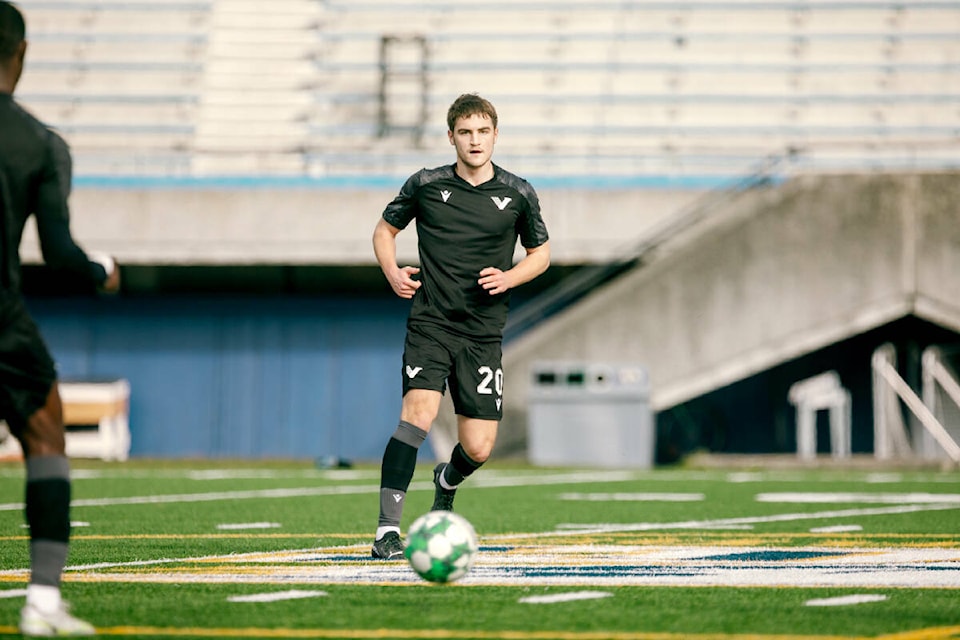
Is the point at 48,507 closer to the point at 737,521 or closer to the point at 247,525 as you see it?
the point at 247,525

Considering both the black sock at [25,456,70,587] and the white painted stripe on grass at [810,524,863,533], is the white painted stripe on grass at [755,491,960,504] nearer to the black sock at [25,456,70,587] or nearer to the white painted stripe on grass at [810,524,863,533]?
the white painted stripe on grass at [810,524,863,533]

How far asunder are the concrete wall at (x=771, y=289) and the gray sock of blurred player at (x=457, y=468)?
1398 centimetres

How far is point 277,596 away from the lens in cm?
534

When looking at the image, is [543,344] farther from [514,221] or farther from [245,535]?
[514,221]

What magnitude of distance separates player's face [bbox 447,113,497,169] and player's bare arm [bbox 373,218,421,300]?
50 centimetres

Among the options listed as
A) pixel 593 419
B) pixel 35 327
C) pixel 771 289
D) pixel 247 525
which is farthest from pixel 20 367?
pixel 771 289

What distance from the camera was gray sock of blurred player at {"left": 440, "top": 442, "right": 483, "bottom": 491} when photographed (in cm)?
726

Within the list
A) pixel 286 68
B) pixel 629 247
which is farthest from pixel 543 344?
pixel 286 68

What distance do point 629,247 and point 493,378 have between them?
1638 centimetres

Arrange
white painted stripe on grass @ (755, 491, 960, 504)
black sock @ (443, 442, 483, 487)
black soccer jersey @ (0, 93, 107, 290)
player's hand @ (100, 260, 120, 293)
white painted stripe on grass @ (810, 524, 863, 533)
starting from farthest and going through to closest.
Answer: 1. white painted stripe on grass @ (755, 491, 960, 504)
2. white painted stripe on grass @ (810, 524, 863, 533)
3. black sock @ (443, 442, 483, 487)
4. player's hand @ (100, 260, 120, 293)
5. black soccer jersey @ (0, 93, 107, 290)

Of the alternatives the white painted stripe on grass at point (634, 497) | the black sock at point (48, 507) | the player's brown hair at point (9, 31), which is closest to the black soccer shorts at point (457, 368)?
the black sock at point (48, 507)

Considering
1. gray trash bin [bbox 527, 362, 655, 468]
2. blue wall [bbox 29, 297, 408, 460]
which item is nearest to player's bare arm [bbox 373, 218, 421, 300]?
gray trash bin [bbox 527, 362, 655, 468]

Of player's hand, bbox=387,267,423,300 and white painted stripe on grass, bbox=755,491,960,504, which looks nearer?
player's hand, bbox=387,267,423,300

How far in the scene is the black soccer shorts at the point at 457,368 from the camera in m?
6.90
